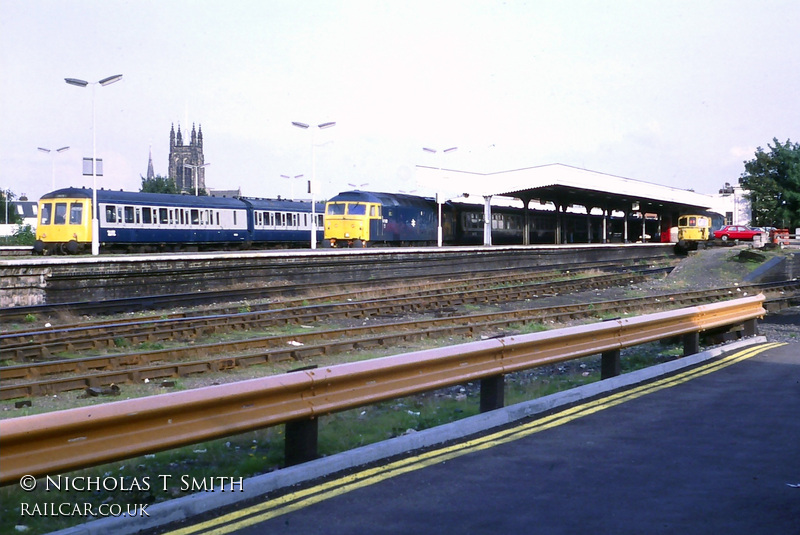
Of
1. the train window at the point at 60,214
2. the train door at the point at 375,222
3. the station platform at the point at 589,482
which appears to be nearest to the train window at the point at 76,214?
the train window at the point at 60,214

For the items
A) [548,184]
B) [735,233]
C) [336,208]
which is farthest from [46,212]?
[735,233]

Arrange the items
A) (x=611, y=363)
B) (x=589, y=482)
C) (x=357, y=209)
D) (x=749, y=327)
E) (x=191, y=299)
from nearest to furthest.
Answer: (x=589, y=482), (x=611, y=363), (x=749, y=327), (x=191, y=299), (x=357, y=209)

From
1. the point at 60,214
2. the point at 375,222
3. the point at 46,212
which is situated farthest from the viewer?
the point at 375,222

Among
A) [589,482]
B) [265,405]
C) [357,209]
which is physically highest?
[357,209]

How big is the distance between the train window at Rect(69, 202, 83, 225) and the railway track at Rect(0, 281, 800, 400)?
70.7 ft

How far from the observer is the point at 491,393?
24.5 ft

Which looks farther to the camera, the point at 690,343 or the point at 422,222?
the point at 422,222

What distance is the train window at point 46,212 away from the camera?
112 feet

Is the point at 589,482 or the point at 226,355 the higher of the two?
the point at 589,482

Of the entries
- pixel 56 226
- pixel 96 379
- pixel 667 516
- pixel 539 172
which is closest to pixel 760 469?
pixel 667 516

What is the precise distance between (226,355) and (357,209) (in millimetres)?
27808

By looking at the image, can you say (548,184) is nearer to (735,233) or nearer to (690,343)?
(735,233)

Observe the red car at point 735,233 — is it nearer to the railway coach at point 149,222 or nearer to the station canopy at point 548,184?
the station canopy at point 548,184

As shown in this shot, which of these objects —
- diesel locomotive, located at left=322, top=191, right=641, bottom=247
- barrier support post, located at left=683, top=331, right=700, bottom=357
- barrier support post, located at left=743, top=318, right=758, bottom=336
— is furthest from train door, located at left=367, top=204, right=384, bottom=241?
barrier support post, located at left=683, top=331, right=700, bottom=357
